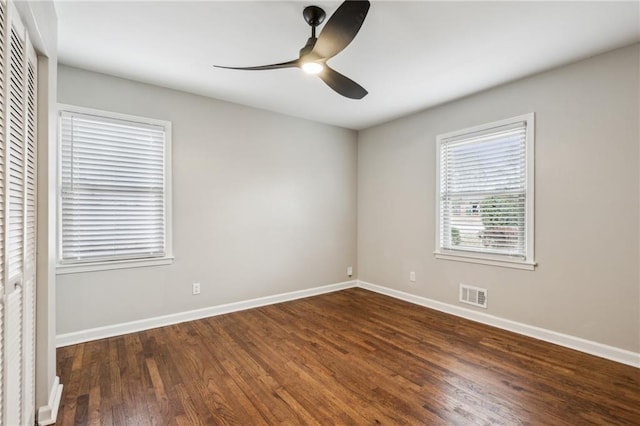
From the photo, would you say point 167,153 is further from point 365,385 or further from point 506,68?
point 506,68

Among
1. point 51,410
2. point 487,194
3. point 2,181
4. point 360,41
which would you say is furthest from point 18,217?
point 487,194

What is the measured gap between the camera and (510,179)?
3.18m

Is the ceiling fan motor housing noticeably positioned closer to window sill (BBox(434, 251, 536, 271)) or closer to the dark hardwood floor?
the dark hardwood floor

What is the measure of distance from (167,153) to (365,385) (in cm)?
298

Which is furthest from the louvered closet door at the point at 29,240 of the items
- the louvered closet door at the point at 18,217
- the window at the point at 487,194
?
the window at the point at 487,194

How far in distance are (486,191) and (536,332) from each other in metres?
1.50

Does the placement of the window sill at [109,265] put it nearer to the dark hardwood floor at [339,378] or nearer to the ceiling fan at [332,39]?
the dark hardwood floor at [339,378]

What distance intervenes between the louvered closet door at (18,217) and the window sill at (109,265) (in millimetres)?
1356

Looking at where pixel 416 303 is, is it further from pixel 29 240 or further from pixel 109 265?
pixel 29 240

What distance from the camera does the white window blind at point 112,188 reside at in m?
2.83

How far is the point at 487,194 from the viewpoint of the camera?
11.0 feet

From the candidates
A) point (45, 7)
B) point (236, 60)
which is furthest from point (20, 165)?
point (236, 60)

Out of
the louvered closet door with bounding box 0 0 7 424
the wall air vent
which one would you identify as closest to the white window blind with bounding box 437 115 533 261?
the wall air vent

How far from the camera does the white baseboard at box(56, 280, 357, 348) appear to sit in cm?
285
